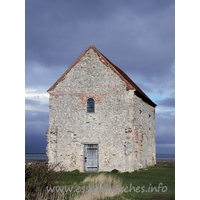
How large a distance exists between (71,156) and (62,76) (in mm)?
6670

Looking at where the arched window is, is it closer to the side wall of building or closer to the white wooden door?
the white wooden door

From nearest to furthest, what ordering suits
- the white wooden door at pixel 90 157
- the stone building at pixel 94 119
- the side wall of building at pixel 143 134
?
the stone building at pixel 94 119 < the white wooden door at pixel 90 157 < the side wall of building at pixel 143 134

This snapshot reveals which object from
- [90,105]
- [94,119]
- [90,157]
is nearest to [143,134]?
[94,119]

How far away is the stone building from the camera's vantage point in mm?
20906

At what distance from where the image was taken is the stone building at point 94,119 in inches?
823

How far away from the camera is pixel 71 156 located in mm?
21703

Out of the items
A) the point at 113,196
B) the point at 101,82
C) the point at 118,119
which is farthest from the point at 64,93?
the point at 113,196

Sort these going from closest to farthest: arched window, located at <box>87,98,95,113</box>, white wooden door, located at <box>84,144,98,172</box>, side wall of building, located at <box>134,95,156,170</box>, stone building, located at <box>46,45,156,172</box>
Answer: stone building, located at <box>46,45,156,172</box>
white wooden door, located at <box>84,144,98,172</box>
side wall of building, located at <box>134,95,156,170</box>
arched window, located at <box>87,98,95,113</box>

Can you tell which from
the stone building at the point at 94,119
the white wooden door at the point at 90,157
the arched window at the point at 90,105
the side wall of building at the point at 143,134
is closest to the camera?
the stone building at the point at 94,119

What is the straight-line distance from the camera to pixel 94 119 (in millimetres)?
21719

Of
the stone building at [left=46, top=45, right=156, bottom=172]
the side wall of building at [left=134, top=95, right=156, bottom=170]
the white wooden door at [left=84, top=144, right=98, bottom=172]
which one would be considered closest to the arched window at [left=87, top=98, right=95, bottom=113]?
the stone building at [left=46, top=45, right=156, bottom=172]

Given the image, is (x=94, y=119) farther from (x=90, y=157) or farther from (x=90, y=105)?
(x=90, y=157)

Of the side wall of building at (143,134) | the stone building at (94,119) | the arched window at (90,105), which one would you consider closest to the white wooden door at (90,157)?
the stone building at (94,119)

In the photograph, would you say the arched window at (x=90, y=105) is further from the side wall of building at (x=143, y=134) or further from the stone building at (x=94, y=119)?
the side wall of building at (x=143, y=134)
